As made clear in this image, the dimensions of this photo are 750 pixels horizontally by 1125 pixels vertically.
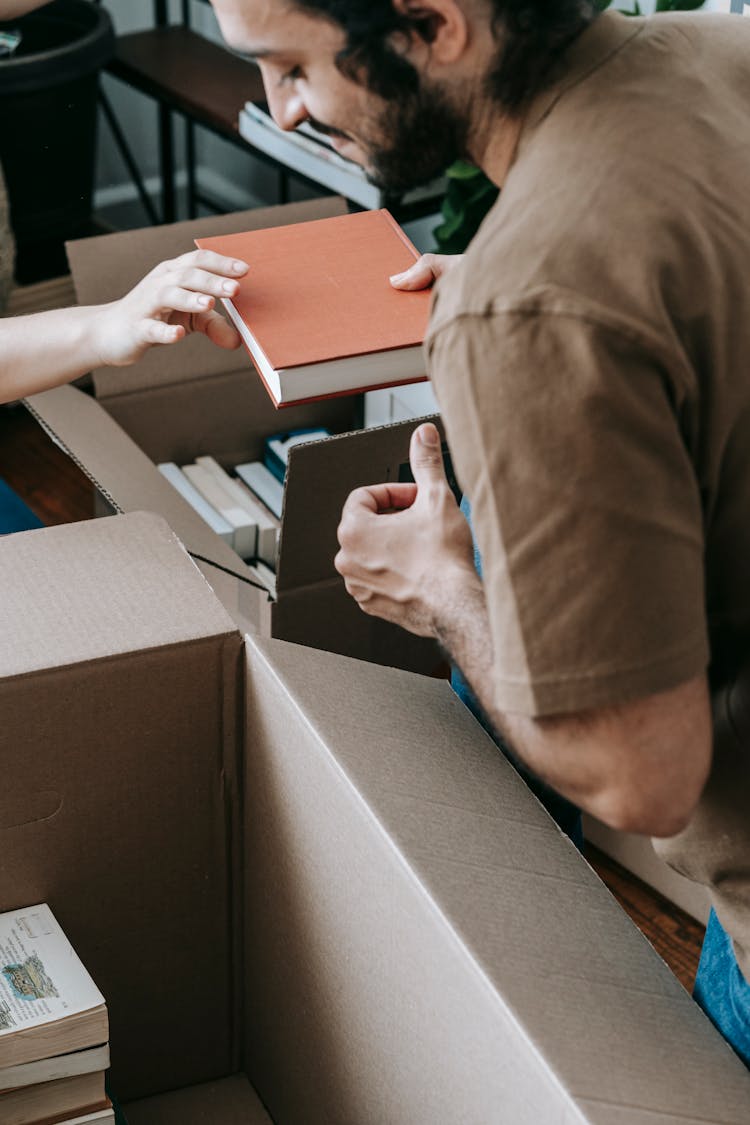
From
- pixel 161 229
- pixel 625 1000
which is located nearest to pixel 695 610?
pixel 625 1000

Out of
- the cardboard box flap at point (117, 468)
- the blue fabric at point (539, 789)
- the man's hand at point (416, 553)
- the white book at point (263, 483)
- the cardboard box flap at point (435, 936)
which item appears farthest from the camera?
the white book at point (263, 483)

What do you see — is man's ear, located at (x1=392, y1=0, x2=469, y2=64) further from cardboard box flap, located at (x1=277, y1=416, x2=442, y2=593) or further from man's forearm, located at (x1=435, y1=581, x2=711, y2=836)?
cardboard box flap, located at (x1=277, y1=416, x2=442, y2=593)

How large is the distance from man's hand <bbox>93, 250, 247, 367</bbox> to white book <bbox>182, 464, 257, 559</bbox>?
Result: 1.43 ft

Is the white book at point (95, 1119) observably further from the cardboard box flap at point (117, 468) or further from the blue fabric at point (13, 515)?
the blue fabric at point (13, 515)

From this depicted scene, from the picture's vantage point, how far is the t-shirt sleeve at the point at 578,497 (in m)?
0.56

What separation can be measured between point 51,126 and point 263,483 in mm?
1027

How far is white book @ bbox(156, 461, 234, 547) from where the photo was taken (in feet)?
5.19

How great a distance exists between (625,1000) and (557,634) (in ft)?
0.82

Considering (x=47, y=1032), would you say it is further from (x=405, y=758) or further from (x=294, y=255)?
(x=294, y=255)

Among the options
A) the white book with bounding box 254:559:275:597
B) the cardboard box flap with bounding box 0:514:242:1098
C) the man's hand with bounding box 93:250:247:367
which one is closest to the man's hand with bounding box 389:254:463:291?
the man's hand with bounding box 93:250:247:367

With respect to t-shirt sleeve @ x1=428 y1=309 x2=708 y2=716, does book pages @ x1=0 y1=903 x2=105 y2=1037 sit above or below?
below

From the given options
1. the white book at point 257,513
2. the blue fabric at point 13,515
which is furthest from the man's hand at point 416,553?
the white book at point 257,513

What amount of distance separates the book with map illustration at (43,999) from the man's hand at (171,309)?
48 centimetres

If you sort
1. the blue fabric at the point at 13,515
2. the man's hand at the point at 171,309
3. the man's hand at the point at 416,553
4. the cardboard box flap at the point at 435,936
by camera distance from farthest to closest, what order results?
the blue fabric at the point at 13,515 < the man's hand at the point at 171,309 < the man's hand at the point at 416,553 < the cardboard box flap at the point at 435,936
